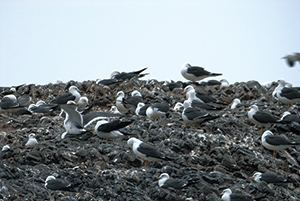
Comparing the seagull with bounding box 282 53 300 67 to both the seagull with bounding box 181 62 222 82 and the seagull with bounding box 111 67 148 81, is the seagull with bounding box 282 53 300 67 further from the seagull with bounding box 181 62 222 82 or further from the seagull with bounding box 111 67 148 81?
the seagull with bounding box 111 67 148 81

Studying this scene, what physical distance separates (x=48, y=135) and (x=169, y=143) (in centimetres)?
363

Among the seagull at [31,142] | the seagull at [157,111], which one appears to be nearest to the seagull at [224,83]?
the seagull at [157,111]

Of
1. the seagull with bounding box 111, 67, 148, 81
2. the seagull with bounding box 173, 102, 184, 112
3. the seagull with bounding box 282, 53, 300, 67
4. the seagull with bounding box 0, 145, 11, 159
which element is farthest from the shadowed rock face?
the seagull with bounding box 111, 67, 148, 81

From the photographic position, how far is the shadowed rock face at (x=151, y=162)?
7.97 m

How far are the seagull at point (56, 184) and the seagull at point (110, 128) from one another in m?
2.55

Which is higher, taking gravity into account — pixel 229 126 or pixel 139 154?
pixel 139 154

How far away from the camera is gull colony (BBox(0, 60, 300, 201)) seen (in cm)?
Answer: 873

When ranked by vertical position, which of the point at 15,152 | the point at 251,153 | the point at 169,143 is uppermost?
the point at 15,152

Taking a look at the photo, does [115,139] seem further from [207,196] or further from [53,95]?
[53,95]

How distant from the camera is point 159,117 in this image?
13.1 m

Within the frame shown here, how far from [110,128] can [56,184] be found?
2.73 m

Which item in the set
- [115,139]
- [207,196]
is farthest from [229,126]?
[207,196]

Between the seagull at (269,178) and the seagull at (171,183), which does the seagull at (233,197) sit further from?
the seagull at (269,178)

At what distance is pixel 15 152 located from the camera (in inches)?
396
